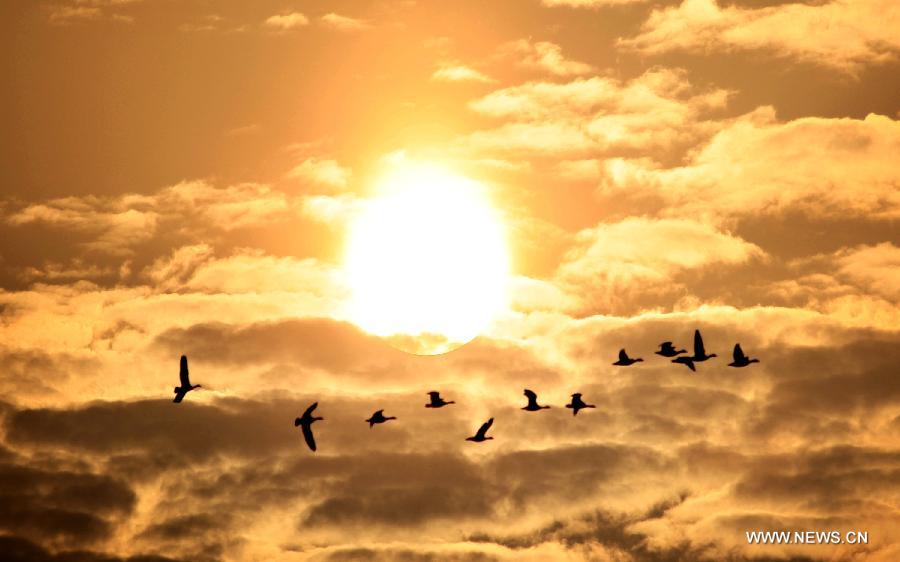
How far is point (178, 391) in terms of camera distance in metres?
197
